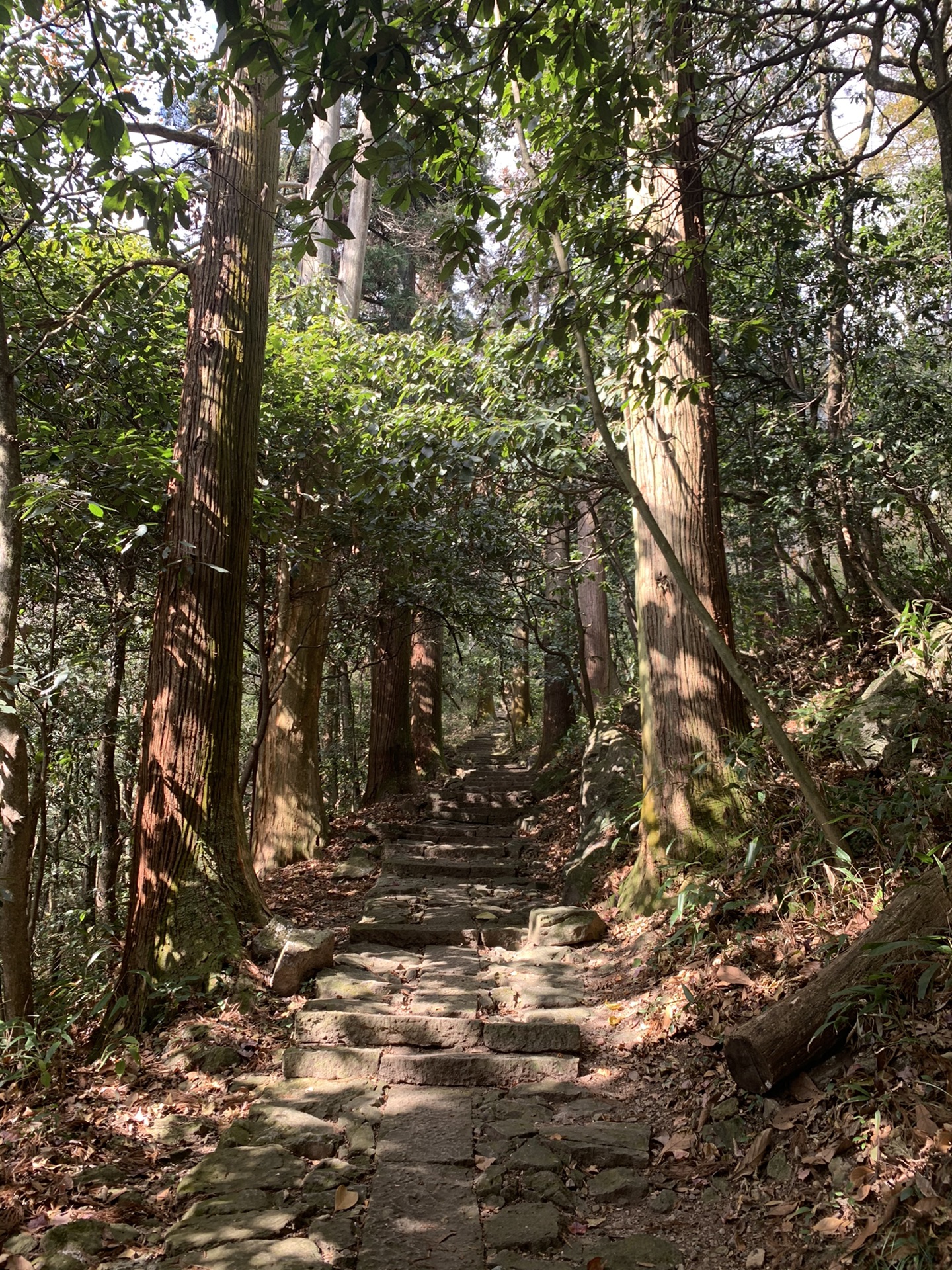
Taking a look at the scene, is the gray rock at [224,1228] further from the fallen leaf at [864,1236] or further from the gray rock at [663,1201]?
the fallen leaf at [864,1236]

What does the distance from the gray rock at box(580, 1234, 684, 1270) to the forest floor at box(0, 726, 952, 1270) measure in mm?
64

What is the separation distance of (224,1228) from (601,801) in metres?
5.41

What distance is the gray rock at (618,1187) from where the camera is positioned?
3.13m

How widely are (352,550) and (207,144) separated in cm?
485

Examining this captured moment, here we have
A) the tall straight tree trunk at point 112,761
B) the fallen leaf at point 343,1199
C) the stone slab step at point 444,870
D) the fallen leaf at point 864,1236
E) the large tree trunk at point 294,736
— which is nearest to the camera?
the fallen leaf at point 864,1236

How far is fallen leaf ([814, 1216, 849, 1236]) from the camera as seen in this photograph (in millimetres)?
2525

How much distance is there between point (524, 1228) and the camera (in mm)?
2910

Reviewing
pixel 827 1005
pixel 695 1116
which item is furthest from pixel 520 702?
pixel 827 1005

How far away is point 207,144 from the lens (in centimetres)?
559

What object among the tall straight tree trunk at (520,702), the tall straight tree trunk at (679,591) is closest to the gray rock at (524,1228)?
the tall straight tree trunk at (679,591)

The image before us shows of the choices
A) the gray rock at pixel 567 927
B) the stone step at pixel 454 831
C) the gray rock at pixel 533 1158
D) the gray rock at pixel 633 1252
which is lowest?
the gray rock at pixel 633 1252

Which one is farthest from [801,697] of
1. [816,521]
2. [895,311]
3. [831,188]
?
[895,311]

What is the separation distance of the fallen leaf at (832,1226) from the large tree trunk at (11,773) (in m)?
3.68

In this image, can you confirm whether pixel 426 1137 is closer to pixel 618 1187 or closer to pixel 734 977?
pixel 618 1187
